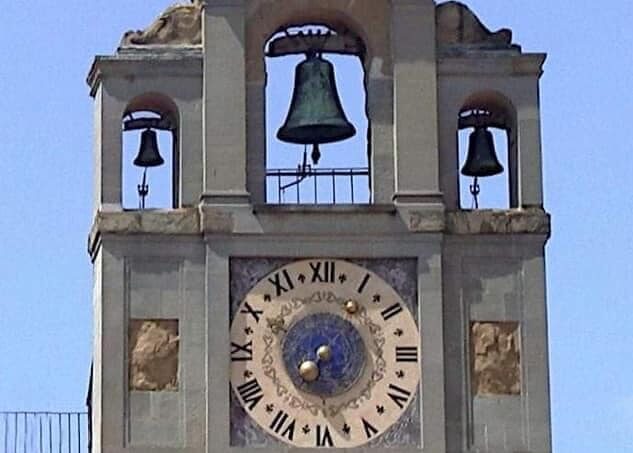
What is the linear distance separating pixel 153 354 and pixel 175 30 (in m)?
4.57

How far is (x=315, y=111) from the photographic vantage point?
208 feet

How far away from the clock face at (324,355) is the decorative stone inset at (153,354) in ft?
2.59

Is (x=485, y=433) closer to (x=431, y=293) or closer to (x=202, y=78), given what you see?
(x=431, y=293)

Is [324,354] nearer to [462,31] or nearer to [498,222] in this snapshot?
[498,222]

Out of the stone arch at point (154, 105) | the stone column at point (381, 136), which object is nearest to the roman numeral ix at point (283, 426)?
the stone column at point (381, 136)

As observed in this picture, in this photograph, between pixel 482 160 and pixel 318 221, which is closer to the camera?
pixel 318 221

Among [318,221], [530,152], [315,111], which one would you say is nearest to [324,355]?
[318,221]

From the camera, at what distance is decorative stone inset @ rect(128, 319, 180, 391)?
61969 millimetres

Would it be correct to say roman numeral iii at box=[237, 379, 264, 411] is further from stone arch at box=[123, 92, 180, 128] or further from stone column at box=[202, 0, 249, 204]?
stone arch at box=[123, 92, 180, 128]

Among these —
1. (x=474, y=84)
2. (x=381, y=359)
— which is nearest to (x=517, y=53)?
(x=474, y=84)

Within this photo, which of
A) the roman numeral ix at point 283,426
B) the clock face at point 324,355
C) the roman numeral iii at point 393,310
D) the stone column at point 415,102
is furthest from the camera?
the stone column at point 415,102

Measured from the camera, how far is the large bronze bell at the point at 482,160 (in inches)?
2520

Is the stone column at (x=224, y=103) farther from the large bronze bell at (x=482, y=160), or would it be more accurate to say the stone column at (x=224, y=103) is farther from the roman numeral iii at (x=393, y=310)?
the large bronze bell at (x=482, y=160)

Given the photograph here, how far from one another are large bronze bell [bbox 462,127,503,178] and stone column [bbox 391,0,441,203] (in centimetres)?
111
